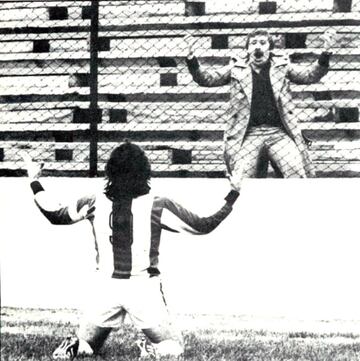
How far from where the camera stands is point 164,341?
14.3 ft

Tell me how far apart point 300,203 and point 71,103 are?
1860 mm

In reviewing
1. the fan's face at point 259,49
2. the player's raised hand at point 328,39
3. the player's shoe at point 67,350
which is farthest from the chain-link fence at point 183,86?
the player's shoe at point 67,350

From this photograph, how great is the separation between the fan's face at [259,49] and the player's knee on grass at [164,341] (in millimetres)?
1954

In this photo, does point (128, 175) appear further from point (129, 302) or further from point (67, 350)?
point (67, 350)

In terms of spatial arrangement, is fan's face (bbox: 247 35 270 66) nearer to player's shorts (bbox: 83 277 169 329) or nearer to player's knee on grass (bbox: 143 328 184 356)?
player's shorts (bbox: 83 277 169 329)

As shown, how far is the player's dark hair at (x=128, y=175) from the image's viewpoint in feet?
14.6

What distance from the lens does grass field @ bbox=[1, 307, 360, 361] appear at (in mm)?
4406

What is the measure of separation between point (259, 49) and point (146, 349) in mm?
2134

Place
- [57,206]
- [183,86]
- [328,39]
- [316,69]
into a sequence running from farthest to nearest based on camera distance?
[183,86] < [316,69] < [328,39] < [57,206]

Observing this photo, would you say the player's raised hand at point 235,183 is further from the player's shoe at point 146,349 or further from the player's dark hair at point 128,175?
the player's shoe at point 146,349

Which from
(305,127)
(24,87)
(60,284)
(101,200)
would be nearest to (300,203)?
(305,127)

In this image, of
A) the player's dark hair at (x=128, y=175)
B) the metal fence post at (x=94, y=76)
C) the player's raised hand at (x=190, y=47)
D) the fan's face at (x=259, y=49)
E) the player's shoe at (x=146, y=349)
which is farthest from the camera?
the metal fence post at (x=94, y=76)

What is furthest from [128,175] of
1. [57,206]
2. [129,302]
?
[129,302]

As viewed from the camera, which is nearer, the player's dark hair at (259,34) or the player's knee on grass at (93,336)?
the player's knee on grass at (93,336)
